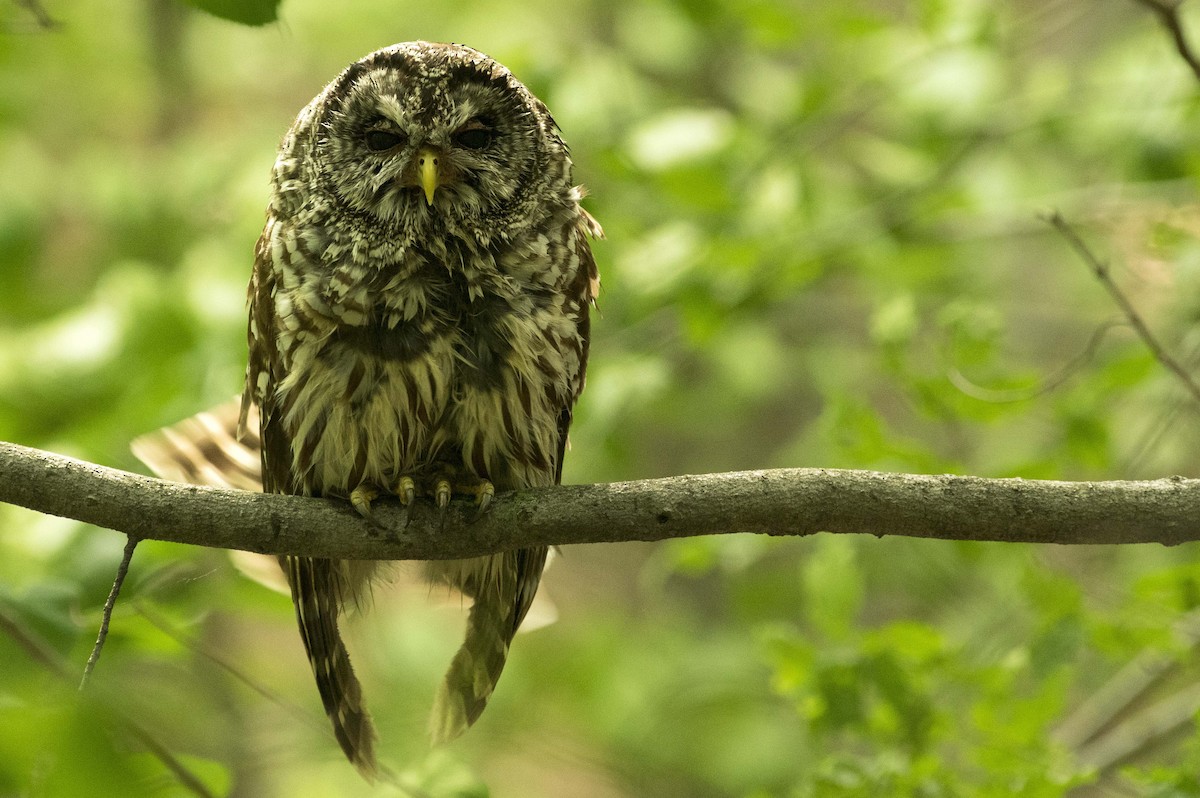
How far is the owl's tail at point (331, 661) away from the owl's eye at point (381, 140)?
3.33 feet

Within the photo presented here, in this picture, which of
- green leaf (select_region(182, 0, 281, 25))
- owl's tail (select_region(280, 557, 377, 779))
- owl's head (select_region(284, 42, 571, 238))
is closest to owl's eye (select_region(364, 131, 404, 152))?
owl's head (select_region(284, 42, 571, 238))

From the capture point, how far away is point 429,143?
2738 mm

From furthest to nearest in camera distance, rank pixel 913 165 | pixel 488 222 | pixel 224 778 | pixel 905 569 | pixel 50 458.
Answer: pixel 905 569
pixel 913 165
pixel 488 222
pixel 224 778
pixel 50 458

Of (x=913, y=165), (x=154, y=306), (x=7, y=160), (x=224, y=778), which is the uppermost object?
(x=7, y=160)

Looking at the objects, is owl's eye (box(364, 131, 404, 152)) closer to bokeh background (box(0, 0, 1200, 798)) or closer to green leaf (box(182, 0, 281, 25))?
bokeh background (box(0, 0, 1200, 798))

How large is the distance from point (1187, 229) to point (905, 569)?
174 centimetres

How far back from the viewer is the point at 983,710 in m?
2.62

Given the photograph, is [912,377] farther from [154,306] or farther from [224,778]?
[154,306]

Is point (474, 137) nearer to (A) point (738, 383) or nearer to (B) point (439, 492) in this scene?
(B) point (439, 492)

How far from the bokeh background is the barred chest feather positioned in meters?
0.48

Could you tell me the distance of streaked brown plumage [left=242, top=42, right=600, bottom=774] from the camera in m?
2.61

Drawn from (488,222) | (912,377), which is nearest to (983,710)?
(912,377)

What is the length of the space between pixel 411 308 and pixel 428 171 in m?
0.31

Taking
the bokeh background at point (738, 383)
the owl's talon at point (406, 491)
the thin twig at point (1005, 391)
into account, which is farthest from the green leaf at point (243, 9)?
the thin twig at point (1005, 391)
